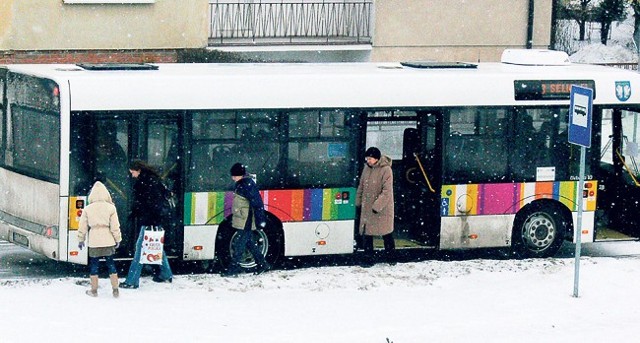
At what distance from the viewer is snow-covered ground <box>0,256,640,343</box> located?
13.3 m

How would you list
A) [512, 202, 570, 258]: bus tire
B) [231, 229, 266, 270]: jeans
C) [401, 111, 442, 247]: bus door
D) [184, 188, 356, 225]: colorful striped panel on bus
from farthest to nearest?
[512, 202, 570, 258]: bus tire, [401, 111, 442, 247]: bus door, [184, 188, 356, 225]: colorful striped panel on bus, [231, 229, 266, 270]: jeans

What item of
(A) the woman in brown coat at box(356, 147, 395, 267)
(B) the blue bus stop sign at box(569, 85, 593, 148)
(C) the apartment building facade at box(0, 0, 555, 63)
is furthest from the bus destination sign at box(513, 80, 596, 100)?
(C) the apartment building facade at box(0, 0, 555, 63)

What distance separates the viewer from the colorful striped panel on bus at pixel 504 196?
17531mm

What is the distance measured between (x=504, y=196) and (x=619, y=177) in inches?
77.2

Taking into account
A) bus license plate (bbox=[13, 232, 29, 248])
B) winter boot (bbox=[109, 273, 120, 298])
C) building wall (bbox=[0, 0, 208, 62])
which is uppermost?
building wall (bbox=[0, 0, 208, 62])

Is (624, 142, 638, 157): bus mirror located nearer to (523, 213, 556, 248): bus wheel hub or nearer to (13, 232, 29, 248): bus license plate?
(523, 213, 556, 248): bus wheel hub

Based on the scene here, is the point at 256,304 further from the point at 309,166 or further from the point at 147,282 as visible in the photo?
the point at 309,166

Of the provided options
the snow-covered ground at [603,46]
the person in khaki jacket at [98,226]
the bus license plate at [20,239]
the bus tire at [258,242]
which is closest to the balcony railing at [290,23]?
the bus tire at [258,242]

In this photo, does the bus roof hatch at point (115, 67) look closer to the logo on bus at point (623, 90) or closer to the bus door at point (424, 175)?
the bus door at point (424, 175)

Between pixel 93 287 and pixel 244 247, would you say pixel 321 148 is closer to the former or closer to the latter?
pixel 244 247

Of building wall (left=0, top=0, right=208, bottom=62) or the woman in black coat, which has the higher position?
building wall (left=0, top=0, right=208, bottom=62)

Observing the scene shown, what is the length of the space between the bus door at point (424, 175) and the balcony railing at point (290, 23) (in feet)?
37.7

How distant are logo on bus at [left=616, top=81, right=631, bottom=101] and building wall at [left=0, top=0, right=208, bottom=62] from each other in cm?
1130

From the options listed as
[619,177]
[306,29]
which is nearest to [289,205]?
[619,177]
